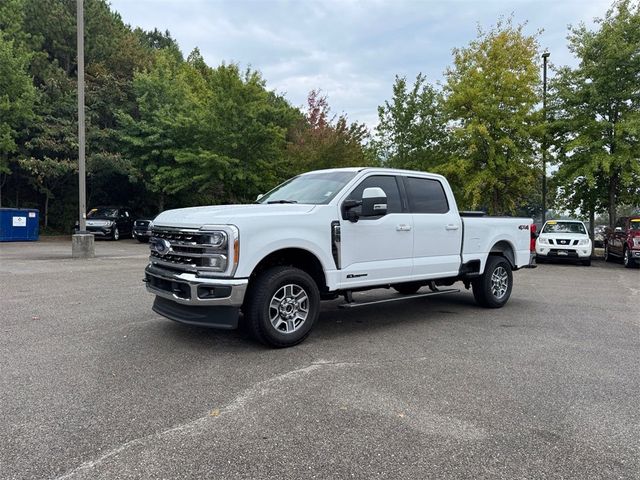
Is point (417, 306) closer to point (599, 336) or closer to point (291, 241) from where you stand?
point (599, 336)

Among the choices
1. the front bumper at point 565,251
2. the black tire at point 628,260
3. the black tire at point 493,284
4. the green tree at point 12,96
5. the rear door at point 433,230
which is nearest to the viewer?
the rear door at point 433,230

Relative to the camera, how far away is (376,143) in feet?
82.7

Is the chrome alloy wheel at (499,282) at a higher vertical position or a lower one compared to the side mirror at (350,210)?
lower

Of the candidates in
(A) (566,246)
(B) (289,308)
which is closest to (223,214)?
(B) (289,308)

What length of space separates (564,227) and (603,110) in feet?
18.3

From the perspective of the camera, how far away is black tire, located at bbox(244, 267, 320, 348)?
16.7 ft

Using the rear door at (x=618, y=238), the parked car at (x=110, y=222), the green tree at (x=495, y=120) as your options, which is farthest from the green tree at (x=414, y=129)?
the parked car at (x=110, y=222)

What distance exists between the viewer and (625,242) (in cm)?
1647

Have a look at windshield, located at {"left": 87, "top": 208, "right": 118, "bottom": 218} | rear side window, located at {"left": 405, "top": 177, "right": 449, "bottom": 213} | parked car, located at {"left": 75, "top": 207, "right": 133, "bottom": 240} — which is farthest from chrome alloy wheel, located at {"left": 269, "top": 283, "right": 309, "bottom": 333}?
windshield, located at {"left": 87, "top": 208, "right": 118, "bottom": 218}

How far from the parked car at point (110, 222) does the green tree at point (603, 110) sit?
69.0 ft

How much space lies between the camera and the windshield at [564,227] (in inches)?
688

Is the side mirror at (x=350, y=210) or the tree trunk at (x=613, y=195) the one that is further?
the tree trunk at (x=613, y=195)

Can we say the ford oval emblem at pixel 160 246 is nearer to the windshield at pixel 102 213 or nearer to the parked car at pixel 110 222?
the parked car at pixel 110 222

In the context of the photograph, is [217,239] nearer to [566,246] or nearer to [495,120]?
[566,246]
